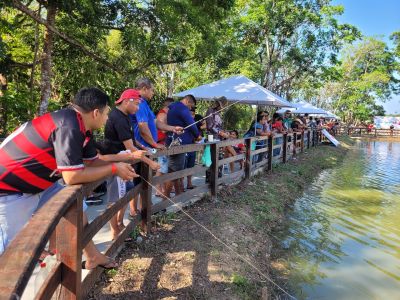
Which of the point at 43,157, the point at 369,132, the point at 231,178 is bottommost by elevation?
the point at 369,132

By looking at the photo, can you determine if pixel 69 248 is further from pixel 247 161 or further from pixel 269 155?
pixel 269 155

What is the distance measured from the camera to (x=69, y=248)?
2398mm

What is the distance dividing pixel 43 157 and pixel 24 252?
3.57ft

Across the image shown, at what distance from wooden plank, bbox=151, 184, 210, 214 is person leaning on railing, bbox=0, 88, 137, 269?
7.94 feet

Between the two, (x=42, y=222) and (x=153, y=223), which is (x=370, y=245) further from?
(x=42, y=222)

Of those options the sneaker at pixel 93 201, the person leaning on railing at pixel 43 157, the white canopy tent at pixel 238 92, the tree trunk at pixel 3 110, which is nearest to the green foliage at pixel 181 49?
the tree trunk at pixel 3 110

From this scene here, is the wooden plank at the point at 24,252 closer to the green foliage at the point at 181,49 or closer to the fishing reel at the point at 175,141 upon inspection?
the fishing reel at the point at 175,141

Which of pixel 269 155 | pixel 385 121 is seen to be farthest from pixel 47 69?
pixel 385 121

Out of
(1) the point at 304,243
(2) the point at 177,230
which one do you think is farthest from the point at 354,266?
(2) the point at 177,230

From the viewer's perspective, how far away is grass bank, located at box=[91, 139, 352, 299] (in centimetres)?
346

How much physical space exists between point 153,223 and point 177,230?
338mm

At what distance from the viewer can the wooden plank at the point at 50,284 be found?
78.1 inches

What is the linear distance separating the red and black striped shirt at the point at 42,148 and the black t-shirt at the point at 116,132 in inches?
65.7

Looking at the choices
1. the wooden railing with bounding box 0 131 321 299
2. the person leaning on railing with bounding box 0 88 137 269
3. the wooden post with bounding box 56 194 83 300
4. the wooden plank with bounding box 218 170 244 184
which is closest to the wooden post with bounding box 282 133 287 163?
the wooden plank with bounding box 218 170 244 184
